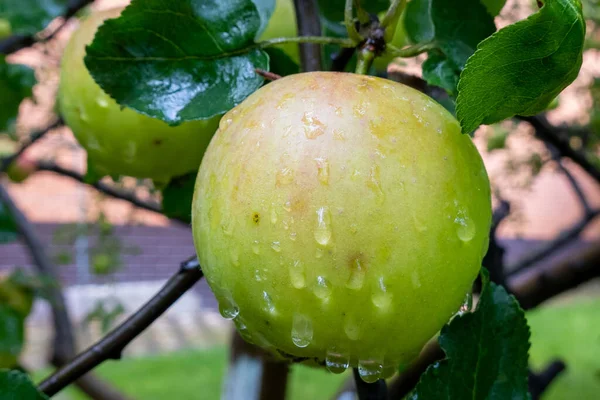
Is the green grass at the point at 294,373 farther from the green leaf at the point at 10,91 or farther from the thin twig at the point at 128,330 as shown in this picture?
the thin twig at the point at 128,330

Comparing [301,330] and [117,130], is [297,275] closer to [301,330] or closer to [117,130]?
[301,330]

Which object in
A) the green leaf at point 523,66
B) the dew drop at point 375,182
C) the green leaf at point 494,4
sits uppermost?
the green leaf at point 523,66

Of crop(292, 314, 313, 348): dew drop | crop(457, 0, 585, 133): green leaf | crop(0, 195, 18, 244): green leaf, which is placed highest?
crop(457, 0, 585, 133): green leaf

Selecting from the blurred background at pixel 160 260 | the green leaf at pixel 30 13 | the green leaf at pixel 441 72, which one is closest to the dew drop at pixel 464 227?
the green leaf at pixel 441 72

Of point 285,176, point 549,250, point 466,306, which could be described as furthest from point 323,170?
point 549,250

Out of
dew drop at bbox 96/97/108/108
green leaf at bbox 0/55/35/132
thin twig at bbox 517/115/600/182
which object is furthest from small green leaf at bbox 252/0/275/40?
green leaf at bbox 0/55/35/132

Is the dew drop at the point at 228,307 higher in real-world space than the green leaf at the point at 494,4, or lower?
lower

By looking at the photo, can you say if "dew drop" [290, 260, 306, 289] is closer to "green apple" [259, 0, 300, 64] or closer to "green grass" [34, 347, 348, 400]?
"green apple" [259, 0, 300, 64]
